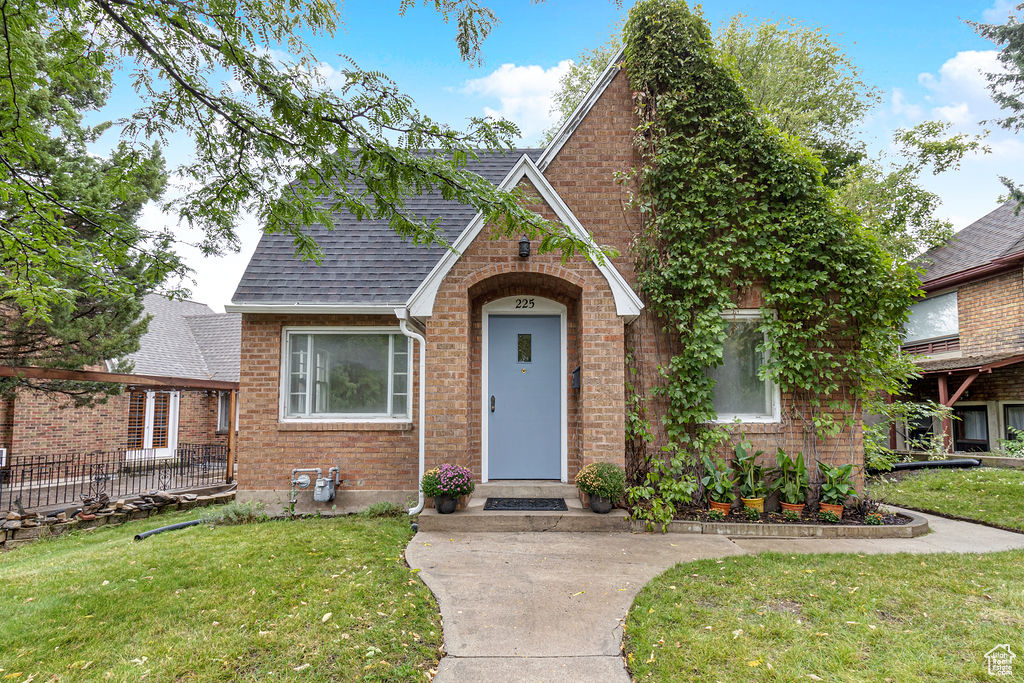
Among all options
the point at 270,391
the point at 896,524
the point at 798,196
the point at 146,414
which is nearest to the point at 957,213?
the point at 798,196

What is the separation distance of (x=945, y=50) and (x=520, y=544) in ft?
46.8

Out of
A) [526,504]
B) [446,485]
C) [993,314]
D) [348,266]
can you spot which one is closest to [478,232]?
[348,266]

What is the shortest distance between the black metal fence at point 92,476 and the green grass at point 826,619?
10640 mm

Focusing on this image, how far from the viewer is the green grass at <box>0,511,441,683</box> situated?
2857 mm

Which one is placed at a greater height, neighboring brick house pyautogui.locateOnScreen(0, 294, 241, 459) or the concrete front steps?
neighboring brick house pyautogui.locateOnScreen(0, 294, 241, 459)

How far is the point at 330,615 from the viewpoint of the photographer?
11.3ft

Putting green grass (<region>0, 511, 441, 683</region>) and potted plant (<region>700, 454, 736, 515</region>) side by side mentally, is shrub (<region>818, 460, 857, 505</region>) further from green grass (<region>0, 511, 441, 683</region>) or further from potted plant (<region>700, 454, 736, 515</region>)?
green grass (<region>0, 511, 441, 683</region>)

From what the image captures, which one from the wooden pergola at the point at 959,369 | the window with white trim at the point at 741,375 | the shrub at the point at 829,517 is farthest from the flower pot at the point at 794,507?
the wooden pergola at the point at 959,369

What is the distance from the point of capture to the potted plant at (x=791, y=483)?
6.08 metres

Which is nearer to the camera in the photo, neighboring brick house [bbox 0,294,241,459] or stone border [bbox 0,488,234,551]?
stone border [bbox 0,488,234,551]

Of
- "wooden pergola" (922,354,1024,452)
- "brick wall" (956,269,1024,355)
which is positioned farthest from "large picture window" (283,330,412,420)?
"brick wall" (956,269,1024,355)

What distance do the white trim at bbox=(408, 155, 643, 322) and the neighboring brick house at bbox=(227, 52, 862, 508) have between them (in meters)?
0.08

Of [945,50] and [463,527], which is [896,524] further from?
[945,50]

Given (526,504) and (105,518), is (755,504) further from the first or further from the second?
(105,518)
